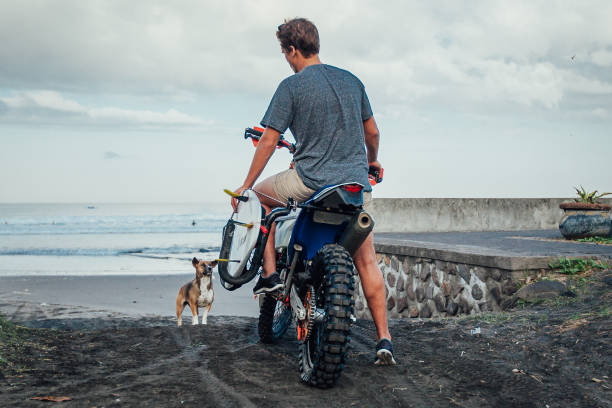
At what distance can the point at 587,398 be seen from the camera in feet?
9.87

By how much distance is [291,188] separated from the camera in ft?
11.6

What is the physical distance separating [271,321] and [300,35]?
2.10 metres

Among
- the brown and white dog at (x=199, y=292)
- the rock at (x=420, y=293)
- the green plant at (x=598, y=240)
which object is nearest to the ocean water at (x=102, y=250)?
the brown and white dog at (x=199, y=292)

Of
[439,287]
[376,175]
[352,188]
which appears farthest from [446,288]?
[352,188]

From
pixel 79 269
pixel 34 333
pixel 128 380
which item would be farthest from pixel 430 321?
pixel 79 269

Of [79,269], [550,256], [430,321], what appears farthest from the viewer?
[79,269]

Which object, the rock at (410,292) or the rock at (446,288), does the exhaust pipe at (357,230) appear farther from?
the rock at (410,292)

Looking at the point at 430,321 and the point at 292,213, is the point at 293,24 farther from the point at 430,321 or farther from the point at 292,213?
the point at 430,321

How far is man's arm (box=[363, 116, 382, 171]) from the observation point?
3.89 m

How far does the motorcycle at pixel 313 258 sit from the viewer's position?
9.92 ft

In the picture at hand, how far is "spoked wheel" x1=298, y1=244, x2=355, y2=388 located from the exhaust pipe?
132 millimetres

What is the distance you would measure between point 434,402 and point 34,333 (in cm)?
323

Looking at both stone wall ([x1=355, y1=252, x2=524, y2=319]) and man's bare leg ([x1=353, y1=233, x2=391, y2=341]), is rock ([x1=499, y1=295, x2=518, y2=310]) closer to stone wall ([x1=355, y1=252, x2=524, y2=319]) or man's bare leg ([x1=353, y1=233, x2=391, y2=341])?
stone wall ([x1=355, y1=252, x2=524, y2=319])

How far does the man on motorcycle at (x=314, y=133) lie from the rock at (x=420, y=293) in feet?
13.5
